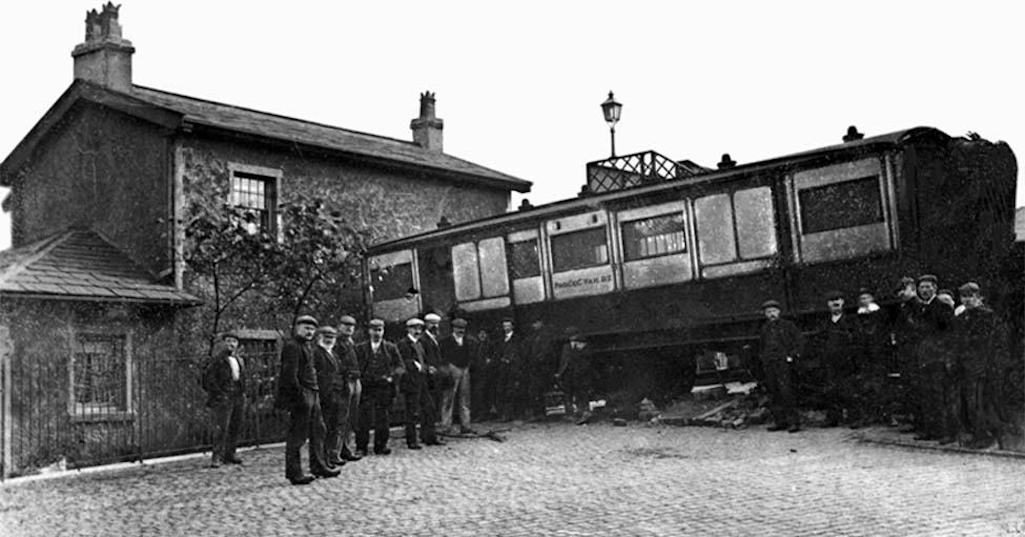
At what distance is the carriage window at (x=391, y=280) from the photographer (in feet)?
64.5

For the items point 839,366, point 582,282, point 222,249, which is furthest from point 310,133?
point 839,366

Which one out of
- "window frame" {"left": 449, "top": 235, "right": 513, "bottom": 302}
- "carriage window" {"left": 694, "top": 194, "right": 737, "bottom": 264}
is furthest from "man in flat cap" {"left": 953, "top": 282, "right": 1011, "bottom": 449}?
"window frame" {"left": 449, "top": 235, "right": 513, "bottom": 302}

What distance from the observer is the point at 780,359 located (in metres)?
13.3

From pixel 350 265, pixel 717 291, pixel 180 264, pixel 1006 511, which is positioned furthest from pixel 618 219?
pixel 1006 511

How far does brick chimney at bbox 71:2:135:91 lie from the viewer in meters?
18.8

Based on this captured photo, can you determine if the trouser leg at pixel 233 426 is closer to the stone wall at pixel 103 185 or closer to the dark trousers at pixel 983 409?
the stone wall at pixel 103 185

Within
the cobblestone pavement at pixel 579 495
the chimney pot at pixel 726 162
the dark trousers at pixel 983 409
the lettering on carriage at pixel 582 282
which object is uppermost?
the chimney pot at pixel 726 162

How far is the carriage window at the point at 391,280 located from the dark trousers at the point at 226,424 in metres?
7.00

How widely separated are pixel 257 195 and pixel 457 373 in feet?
21.6

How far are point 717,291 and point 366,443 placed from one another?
588 cm

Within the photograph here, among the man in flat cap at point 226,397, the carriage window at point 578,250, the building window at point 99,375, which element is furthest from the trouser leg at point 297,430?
the carriage window at point 578,250

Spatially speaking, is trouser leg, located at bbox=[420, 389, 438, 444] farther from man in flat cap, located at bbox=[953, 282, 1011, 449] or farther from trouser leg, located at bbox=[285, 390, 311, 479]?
man in flat cap, located at bbox=[953, 282, 1011, 449]

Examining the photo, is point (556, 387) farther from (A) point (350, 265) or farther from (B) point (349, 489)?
(B) point (349, 489)

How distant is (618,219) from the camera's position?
16391 millimetres
